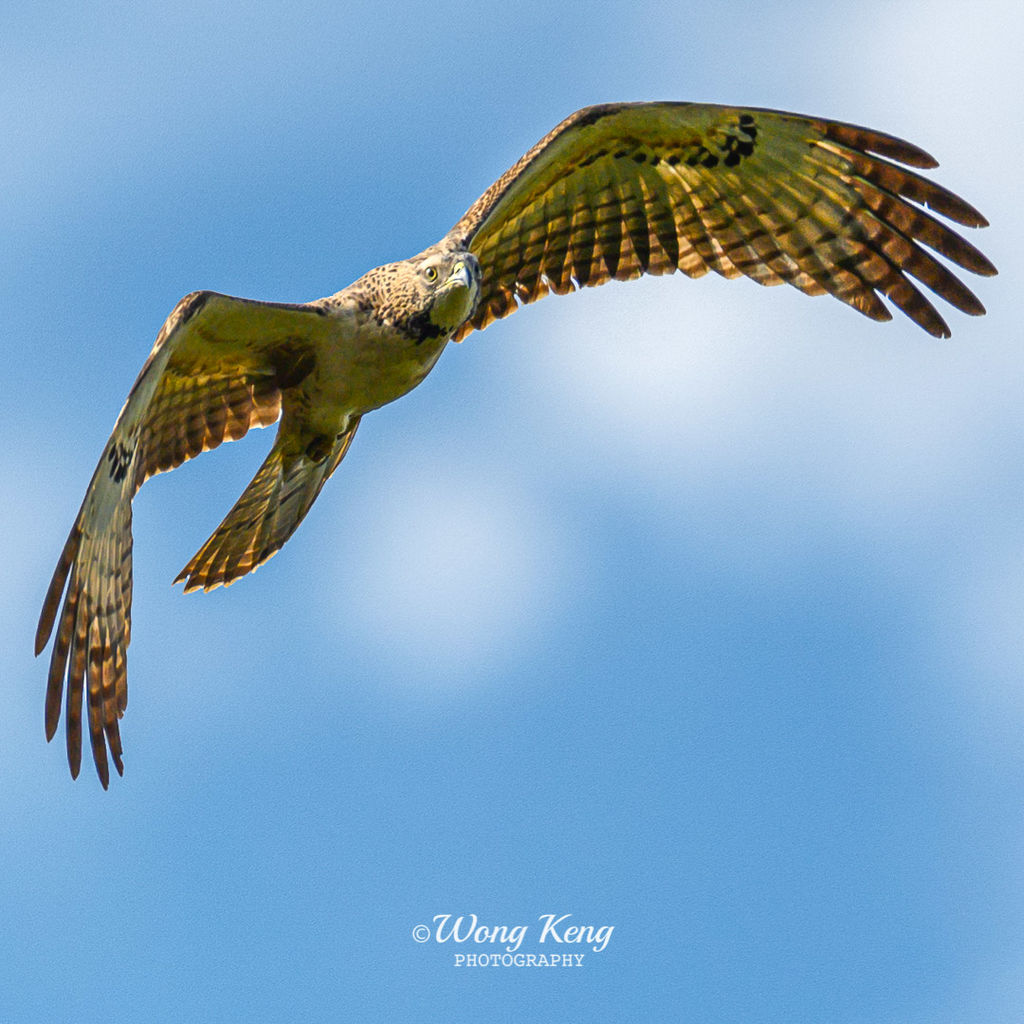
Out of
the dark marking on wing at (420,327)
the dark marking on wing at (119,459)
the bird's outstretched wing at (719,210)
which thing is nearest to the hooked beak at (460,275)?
the dark marking on wing at (420,327)

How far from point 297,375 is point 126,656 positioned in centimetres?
182

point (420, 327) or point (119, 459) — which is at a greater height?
point (420, 327)

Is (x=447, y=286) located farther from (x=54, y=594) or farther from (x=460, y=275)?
(x=54, y=594)

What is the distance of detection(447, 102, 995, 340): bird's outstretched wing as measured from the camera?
9.99 m

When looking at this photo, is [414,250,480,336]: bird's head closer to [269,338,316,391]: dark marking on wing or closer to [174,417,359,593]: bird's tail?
[269,338,316,391]: dark marking on wing

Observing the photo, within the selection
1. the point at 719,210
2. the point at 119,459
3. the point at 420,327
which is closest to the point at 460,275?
the point at 420,327

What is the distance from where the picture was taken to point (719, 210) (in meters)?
10.6

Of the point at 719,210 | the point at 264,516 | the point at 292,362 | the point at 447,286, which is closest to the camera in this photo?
the point at 447,286

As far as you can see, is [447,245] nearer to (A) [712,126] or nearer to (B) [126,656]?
(A) [712,126]

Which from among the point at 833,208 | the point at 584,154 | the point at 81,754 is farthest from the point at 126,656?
the point at 833,208

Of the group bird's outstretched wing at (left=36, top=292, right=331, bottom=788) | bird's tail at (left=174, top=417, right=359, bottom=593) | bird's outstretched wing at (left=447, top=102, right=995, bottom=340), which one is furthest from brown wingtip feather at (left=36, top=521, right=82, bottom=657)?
bird's outstretched wing at (left=447, top=102, right=995, bottom=340)

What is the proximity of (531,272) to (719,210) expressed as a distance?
1.13 metres

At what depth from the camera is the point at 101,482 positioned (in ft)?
28.7

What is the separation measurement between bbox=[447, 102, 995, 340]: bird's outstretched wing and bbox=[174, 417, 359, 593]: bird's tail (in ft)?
3.96
